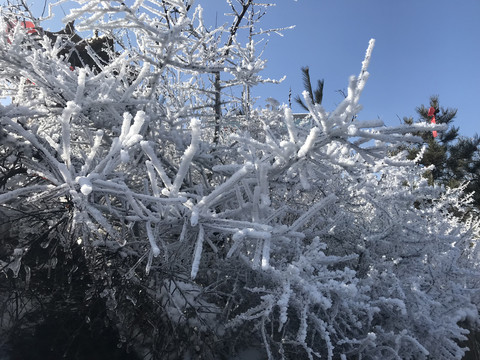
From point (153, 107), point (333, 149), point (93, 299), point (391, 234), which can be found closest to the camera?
point (333, 149)

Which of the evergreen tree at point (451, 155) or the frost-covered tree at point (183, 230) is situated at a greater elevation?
the evergreen tree at point (451, 155)

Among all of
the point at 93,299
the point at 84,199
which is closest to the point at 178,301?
the point at 93,299

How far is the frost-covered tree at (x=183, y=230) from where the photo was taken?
167 cm

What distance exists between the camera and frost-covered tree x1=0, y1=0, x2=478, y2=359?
1669 mm

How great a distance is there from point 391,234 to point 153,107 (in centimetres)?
208

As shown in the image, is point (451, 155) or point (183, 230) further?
point (451, 155)

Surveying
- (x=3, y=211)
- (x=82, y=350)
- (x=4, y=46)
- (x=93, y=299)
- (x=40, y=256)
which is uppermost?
(x=4, y=46)

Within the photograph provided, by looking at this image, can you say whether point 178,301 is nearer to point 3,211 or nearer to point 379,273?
point 3,211

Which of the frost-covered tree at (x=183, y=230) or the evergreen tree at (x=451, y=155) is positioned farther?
the evergreen tree at (x=451, y=155)

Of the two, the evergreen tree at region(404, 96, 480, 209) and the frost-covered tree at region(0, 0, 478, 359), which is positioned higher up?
the evergreen tree at region(404, 96, 480, 209)

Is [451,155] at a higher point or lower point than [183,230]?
higher

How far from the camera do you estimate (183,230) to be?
169 cm

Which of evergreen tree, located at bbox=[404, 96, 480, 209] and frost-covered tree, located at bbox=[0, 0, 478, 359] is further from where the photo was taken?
evergreen tree, located at bbox=[404, 96, 480, 209]

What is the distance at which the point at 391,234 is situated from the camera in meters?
3.12
